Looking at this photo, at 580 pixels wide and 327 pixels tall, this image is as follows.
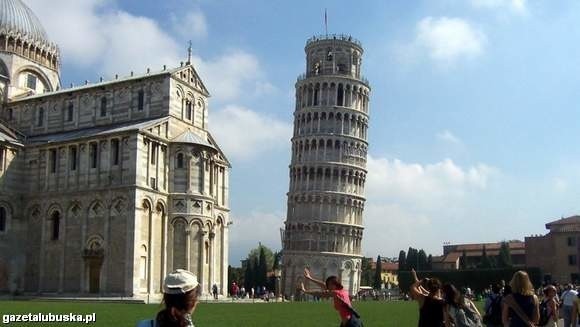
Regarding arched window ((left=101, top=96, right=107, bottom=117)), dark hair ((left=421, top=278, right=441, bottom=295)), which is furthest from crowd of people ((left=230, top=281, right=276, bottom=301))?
dark hair ((left=421, top=278, right=441, bottom=295))

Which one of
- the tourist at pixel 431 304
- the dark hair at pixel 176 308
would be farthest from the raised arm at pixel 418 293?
the dark hair at pixel 176 308

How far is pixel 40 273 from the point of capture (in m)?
45.7

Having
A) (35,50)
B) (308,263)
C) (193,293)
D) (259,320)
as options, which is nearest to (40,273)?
(35,50)

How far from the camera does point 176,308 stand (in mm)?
5016

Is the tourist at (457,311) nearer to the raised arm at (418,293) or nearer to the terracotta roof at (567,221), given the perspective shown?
the raised arm at (418,293)

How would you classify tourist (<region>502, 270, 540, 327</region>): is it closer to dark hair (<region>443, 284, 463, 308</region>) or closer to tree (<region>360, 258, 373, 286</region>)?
dark hair (<region>443, 284, 463, 308</region>)

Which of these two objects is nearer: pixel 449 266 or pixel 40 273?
pixel 40 273

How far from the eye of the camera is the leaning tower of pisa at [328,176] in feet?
260

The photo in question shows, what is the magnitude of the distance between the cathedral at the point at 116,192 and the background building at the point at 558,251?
154ft

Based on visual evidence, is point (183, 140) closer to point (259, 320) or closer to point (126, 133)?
point (126, 133)

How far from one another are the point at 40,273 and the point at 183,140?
483 inches

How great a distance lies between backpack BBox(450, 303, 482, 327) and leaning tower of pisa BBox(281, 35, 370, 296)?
68.4 meters

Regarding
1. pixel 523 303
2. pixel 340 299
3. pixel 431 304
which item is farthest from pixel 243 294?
pixel 523 303

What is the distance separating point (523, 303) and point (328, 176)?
7071cm
